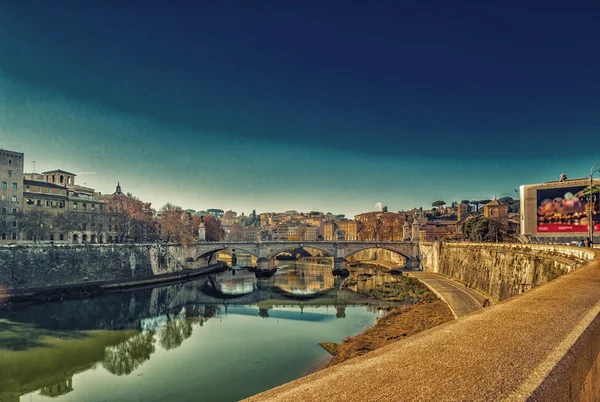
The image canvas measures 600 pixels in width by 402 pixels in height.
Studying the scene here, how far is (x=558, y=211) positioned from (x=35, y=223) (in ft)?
169

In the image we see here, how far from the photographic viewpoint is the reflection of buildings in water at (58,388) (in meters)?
14.2

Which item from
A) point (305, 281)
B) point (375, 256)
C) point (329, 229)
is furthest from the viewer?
point (329, 229)

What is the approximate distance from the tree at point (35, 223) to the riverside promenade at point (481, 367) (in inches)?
1855

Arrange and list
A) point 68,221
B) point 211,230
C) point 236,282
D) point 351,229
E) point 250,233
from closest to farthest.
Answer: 1. point 68,221
2. point 236,282
3. point 211,230
4. point 351,229
5. point 250,233

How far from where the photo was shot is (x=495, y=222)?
4812cm

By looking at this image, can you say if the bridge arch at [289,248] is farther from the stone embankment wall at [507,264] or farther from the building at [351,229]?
the building at [351,229]

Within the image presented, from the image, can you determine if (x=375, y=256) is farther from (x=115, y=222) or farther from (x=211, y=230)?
(x=115, y=222)

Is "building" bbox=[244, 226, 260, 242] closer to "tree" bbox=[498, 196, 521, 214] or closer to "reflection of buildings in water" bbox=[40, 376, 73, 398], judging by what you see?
"tree" bbox=[498, 196, 521, 214]

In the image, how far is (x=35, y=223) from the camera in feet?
132

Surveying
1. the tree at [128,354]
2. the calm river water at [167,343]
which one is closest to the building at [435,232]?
the calm river water at [167,343]

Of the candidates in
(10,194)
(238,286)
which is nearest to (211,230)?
(238,286)

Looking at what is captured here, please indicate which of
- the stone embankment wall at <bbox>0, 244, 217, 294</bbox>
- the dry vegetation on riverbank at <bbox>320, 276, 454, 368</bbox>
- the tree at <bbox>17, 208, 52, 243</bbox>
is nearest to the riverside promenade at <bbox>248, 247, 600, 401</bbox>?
the dry vegetation on riverbank at <bbox>320, 276, 454, 368</bbox>

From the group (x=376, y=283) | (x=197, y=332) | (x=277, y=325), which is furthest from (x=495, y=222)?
(x=197, y=332)

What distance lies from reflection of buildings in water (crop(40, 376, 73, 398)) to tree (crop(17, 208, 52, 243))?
31.5 m
